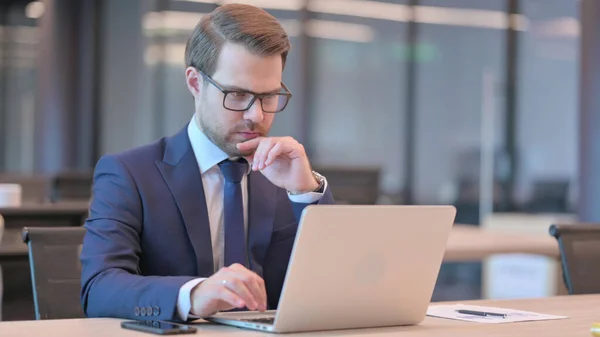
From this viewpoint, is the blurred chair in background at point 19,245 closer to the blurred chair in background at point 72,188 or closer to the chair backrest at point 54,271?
the chair backrest at point 54,271

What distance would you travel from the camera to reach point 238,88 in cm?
228

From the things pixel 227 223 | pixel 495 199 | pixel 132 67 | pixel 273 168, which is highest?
pixel 132 67

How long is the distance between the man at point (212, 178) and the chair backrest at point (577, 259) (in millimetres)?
887

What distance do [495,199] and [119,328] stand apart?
7.51 meters

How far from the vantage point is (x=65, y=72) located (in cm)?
1112

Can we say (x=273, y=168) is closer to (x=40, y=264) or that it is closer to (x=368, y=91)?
(x=40, y=264)

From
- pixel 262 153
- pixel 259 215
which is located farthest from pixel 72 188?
pixel 262 153

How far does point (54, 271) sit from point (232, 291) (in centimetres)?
76

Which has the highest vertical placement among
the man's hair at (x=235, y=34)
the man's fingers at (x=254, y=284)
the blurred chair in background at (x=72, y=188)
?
the man's hair at (x=235, y=34)

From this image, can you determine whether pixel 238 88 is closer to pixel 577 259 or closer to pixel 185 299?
pixel 185 299

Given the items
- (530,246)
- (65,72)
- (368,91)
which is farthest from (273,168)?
(65,72)

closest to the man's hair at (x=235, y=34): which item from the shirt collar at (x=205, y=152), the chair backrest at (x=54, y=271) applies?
the shirt collar at (x=205, y=152)

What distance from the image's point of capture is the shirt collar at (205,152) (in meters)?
2.39

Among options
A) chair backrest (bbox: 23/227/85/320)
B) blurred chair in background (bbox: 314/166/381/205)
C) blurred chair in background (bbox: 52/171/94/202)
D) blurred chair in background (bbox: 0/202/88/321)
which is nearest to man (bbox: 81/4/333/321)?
chair backrest (bbox: 23/227/85/320)
